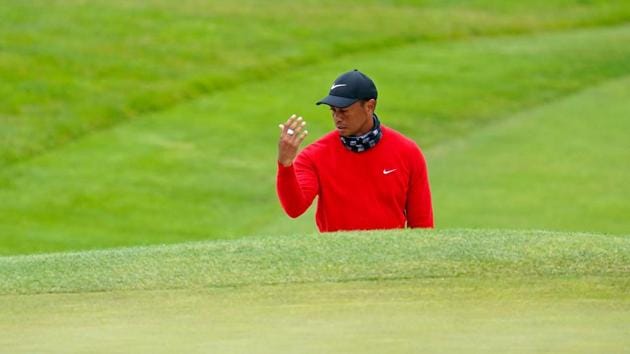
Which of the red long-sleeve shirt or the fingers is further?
the red long-sleeve shirt

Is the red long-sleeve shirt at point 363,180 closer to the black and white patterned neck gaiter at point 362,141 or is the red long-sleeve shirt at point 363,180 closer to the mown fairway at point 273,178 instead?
the black and white patterned neck gaiter at point 362,141

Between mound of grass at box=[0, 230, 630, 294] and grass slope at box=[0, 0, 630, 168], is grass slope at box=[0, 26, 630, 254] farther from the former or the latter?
mound of grass at box=[0, 230, 630, 294]

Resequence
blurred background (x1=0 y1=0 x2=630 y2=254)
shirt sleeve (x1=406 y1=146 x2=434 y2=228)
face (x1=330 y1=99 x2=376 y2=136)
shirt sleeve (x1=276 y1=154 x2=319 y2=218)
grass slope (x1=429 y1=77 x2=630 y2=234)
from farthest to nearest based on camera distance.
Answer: blurred background (x1=0 y1=0 x2=630 y2=254) → grass slope (x1=429 y1=77 x2=630 y2=234) → shirt sleeve (x1=406 y1=146 x2=434 y2=228) → face (x1=330 y1=99 x2=376 y2=136) → shirt sleeve (x1=276 y1=154 x2=319 y2=218)

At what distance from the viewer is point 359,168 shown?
7398 millimetres

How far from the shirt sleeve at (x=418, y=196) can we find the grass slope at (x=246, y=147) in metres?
5.92

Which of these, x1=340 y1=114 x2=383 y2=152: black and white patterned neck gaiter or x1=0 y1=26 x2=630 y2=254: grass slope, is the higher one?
x1=340 y1=114 x2=383 y2=152: black and white patterned neck gaiter

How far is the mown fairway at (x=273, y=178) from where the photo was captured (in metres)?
5.52

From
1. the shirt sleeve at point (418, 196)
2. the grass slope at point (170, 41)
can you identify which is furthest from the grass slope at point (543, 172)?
the shirt sleeve at point (418, 196)

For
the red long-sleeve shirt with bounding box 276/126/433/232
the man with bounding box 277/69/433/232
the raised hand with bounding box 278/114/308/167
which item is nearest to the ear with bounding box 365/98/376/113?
the man with bounding box 277/69/433/232

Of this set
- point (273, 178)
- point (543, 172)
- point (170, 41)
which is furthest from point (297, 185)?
point (170, 41)

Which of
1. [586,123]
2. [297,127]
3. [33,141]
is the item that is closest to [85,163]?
[33,141]

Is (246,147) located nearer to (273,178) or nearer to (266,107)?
(273,178)

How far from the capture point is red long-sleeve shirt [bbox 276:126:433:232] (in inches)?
291

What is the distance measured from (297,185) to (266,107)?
39.4 ft
